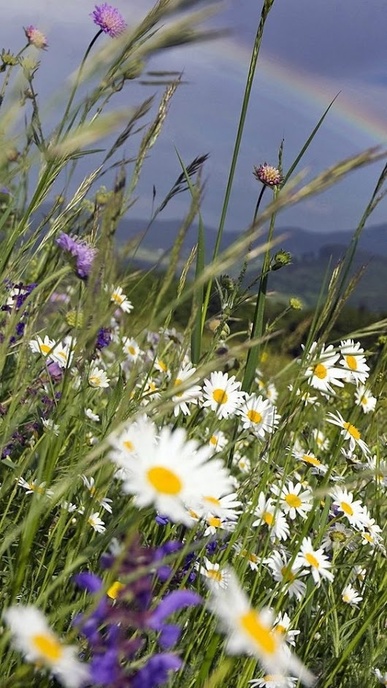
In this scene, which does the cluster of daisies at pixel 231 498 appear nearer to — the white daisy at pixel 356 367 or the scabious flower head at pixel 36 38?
the white daisy at pixel 356 367

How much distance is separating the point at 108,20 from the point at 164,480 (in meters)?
1.54

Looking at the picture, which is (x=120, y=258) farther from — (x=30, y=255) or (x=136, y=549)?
(x=30, y=255)

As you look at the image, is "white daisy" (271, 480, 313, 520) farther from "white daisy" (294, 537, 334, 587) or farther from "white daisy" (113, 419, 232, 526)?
"white daisy" (113, 419, 232, 526)

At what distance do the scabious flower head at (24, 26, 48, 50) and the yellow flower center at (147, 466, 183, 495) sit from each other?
1959 mm

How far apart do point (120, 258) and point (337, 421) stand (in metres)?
0.99

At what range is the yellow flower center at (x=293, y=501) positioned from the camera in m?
1.42

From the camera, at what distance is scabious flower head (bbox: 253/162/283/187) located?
5.14 feet

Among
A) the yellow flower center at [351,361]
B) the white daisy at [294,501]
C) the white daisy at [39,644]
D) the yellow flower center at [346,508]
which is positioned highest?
the yellow flower center at [351,361]

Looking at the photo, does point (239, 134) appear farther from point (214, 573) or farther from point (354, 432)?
point (214, 573)

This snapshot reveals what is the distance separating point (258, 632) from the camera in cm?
49

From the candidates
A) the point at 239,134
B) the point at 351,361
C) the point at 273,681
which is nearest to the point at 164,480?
the point at 273,681

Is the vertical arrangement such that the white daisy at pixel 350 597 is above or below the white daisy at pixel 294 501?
below

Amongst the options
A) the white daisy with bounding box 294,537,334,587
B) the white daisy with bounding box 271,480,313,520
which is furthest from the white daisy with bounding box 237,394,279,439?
the white daisy with bounding box 294,537,334,587

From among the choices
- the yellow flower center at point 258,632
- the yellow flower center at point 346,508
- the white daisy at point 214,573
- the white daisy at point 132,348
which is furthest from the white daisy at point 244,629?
the yellow flower center at point 346,508
